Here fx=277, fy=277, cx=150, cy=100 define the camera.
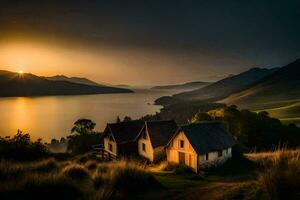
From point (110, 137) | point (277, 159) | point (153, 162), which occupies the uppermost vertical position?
point (277, 159)

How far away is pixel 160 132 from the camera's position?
42.8 meters

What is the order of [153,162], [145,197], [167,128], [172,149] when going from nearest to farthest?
1. [145,197]
2. [172,149]
3. [153,162]
4. [167,128]

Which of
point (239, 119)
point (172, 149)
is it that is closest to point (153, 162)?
point (172, 149)

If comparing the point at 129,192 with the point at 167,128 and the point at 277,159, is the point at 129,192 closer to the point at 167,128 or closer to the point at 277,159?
the point at 277,159

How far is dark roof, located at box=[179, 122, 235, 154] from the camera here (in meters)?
34.3

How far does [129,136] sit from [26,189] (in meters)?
36.6

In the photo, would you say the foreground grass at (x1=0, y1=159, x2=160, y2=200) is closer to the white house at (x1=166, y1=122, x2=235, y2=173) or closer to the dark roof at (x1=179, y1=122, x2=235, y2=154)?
the white house at (x1=166, y1=122, x2=235, y2=173)

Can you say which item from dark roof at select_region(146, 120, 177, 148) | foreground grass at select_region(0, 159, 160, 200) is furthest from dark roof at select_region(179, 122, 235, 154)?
foreground grass at select_region(0, 159, 160, 200)

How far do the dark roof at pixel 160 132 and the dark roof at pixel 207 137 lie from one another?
6.64 meters

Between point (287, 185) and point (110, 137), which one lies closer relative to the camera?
point (287, 185)

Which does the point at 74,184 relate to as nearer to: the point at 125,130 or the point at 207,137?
the point at 207,137

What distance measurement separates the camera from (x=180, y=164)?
34.9 meters

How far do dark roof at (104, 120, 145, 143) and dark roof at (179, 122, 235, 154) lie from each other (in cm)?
1187

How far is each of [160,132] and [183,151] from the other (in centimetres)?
810
